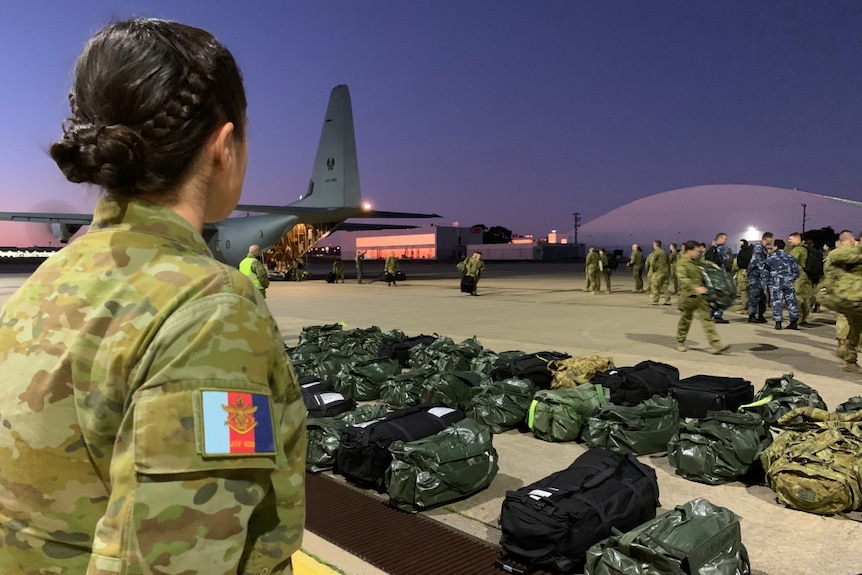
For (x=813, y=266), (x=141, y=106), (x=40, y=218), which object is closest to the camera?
(x=141, y=106)

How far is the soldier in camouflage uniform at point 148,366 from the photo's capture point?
0.81 m

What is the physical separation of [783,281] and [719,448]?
27.6 feet

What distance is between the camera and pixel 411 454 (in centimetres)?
404

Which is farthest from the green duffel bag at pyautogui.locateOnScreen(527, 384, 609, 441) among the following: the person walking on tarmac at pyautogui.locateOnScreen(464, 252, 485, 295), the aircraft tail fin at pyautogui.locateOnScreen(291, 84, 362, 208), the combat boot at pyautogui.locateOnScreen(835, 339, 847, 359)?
the aircraft tail fin at pyautogui.locateOnScreen(291, 84, 362, 208)

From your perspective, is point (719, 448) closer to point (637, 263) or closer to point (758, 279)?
point (758, 279)

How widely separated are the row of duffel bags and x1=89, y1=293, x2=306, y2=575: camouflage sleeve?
3226mm

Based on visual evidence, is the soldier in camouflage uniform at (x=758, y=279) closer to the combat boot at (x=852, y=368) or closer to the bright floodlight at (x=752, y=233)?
the combat boot at (x=852, y=368)

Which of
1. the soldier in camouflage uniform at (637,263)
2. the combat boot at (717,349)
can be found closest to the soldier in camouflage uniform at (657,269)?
the soldier in camouflage uniform at (637,263)

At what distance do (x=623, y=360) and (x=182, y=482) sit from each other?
8.27 metres

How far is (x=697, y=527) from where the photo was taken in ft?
9.75

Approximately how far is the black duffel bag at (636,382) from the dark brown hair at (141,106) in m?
5.48

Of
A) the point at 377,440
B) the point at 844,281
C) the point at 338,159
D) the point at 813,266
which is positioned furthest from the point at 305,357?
the point at 338,159

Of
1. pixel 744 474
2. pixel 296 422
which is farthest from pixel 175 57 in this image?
pixel 744 474

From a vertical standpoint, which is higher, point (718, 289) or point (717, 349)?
point (718, 289)
